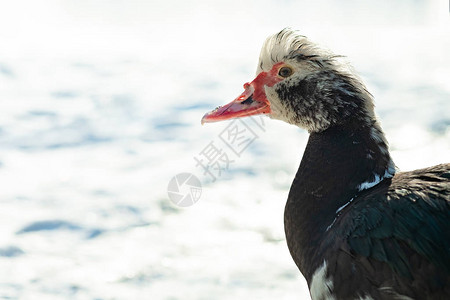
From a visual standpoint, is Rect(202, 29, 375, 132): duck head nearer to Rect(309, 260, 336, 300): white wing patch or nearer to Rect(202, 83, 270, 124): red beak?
Rect(202, 83, 270, 124): red beak

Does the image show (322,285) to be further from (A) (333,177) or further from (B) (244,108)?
(B) (244,108)

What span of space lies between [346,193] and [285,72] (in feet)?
2.39

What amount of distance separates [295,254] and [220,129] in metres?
3.72

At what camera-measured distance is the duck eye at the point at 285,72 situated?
3512 millimetres

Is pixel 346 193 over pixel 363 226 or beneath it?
over

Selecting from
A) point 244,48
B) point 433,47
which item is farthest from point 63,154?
point 433,47

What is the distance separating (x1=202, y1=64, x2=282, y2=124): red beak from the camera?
11.9 feet

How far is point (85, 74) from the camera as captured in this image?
28.0ft

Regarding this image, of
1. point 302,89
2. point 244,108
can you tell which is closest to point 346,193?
point 302,89

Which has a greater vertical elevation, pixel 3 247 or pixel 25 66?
pixel 25 66

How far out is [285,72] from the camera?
139 inches

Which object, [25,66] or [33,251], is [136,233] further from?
[25,66]

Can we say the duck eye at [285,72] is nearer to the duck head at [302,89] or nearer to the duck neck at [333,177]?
the duck head at [302,89]

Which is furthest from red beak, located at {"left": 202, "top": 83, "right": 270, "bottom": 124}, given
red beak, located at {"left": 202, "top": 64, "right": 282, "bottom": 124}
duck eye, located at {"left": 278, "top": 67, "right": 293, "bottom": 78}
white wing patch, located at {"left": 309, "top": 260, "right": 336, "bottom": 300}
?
white wing patch, located at {"left": 309, "top": 260, "right": 336, "bottom": 300}
